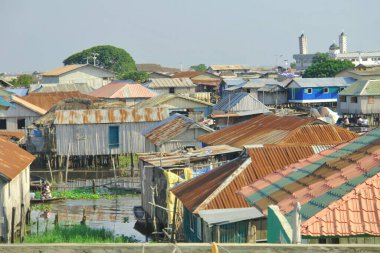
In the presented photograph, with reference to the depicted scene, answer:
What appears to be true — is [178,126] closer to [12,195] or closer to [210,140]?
[210,140]

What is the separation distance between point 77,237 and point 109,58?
4444 inches

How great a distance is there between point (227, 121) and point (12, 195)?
65.2 feet

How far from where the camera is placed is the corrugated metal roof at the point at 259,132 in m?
23.7

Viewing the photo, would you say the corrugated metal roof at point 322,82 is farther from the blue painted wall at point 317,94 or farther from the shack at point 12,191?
the shack at point 12,191

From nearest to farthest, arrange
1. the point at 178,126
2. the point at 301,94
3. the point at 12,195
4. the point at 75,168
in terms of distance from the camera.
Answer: the point at 12,195 → the point at 178,126 → the point at 75,168 → the point at 301,94

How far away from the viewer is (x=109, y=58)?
13188 cm

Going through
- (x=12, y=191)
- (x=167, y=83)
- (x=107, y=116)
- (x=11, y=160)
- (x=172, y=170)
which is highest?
(x=167, y=83)

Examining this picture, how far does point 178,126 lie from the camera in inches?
1335

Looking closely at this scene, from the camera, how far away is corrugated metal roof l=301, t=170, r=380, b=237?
9.06 metres

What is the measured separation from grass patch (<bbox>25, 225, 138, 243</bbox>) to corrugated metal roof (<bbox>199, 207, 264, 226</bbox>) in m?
4.82

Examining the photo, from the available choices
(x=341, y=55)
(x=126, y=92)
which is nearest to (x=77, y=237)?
(x=126, y=92)

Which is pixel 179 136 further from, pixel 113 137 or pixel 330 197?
pixel 330 197

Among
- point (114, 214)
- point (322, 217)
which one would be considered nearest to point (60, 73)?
point (114, 214)

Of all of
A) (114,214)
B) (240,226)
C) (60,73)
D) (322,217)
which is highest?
(60,73)
